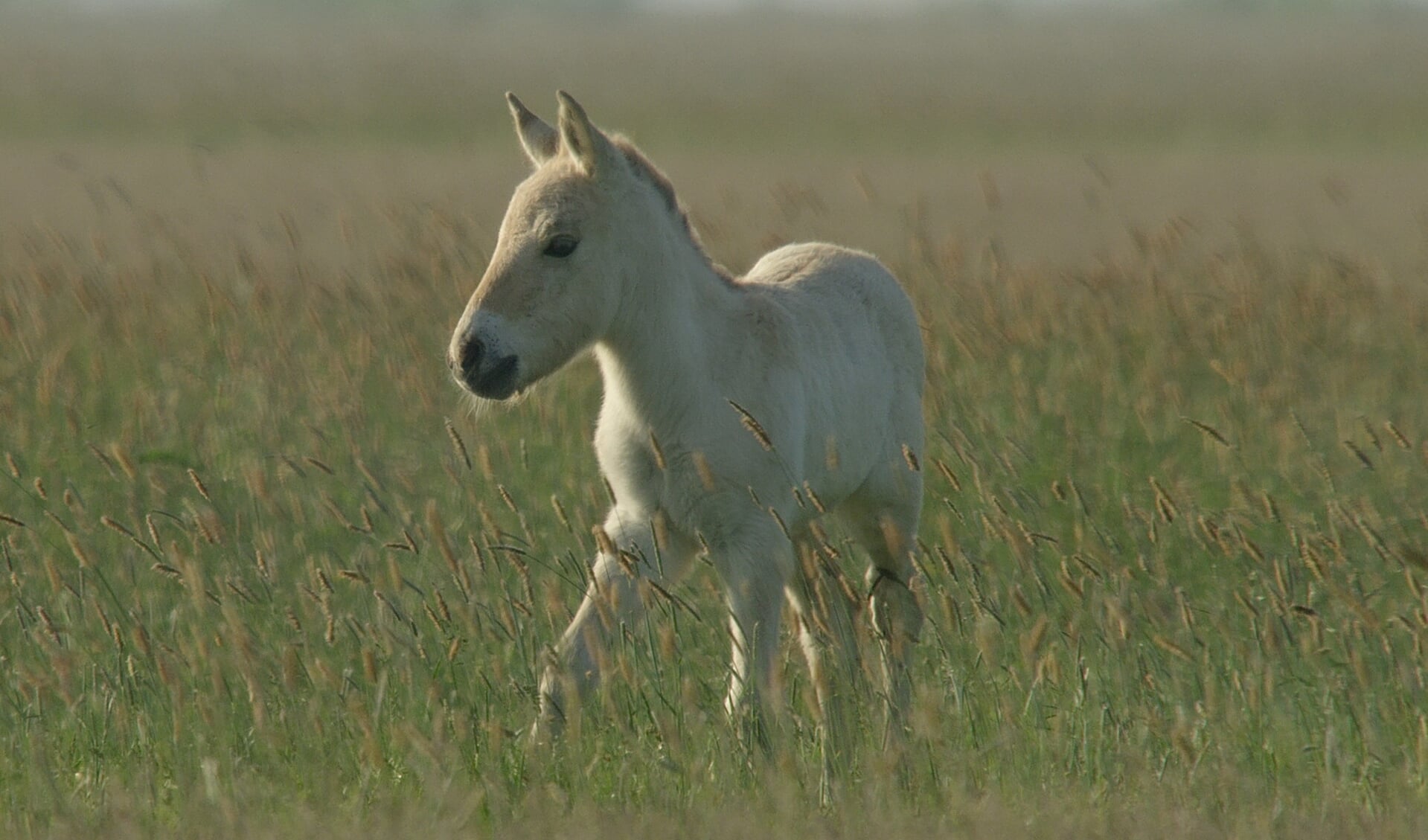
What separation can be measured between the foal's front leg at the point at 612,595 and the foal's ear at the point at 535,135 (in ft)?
3.67

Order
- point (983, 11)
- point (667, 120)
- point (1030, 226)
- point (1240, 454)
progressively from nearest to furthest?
1. point (1240, 454)
2. point (1030, 226)
3. point (667, 120)
4. point (983, 11)

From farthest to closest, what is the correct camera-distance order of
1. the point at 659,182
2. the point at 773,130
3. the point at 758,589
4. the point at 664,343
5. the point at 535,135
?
the point at 773,130, the point at 535,135, the point at 659,182, the point at 664,343, the point at 758,589

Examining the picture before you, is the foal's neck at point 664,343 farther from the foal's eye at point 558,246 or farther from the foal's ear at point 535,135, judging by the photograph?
the foal's ear at point 535,135

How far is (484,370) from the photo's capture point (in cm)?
509

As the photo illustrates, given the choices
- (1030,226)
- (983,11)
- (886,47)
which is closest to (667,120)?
(1030,226)

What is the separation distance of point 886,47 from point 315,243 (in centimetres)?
7644

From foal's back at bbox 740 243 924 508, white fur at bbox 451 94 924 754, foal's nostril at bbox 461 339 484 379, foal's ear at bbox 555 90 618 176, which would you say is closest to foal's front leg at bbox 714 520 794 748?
white fur at bbox 451 94 924 754

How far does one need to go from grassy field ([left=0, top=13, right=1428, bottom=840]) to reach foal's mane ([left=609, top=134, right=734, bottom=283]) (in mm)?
1051

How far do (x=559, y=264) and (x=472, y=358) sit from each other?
0.39 m

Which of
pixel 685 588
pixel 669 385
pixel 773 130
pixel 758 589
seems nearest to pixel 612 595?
pixel 758 589

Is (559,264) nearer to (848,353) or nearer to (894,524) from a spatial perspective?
(848,353)

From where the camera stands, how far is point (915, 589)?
508 centimetres

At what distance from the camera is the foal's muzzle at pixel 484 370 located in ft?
16.6

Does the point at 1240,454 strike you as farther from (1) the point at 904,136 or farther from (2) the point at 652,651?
(1) the point at 904,136
